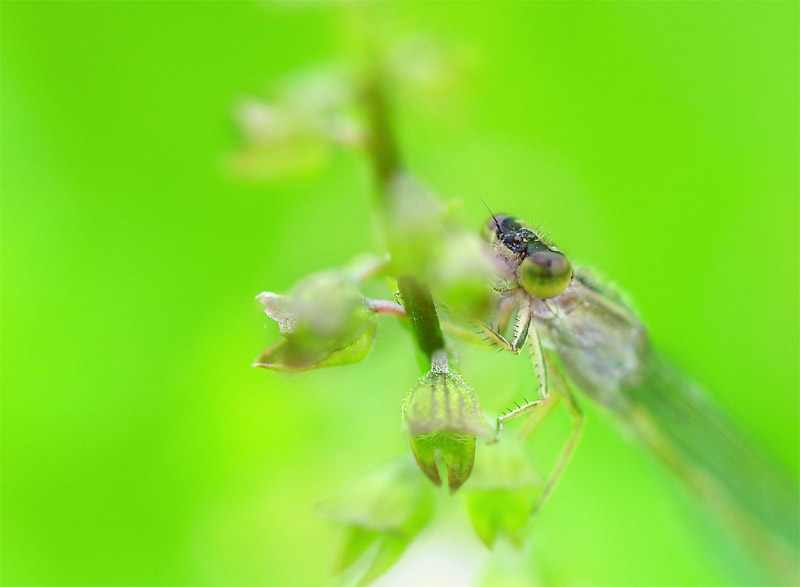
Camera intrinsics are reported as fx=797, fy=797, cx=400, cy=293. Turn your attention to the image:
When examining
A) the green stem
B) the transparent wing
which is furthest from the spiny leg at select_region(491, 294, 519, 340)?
the green stem

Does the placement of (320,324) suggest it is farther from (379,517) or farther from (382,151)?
(379,517)

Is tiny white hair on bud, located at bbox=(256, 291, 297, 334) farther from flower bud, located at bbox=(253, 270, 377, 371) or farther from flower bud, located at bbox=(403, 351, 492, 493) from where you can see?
flower bud, located at bbox=(403, 351, 492, 493)

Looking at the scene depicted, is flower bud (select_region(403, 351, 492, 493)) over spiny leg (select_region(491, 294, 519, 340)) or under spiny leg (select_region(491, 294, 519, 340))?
under

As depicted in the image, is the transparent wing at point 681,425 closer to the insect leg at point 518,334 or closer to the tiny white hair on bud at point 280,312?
the insect leg at point 518,334

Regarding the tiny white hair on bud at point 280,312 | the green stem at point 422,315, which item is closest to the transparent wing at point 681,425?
the green stem at point 422,315

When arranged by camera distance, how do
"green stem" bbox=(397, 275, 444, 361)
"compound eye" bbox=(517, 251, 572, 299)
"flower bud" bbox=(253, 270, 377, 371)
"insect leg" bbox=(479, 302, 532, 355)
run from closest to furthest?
"flower bud" bbox=(253, 270, 377, 371)
"green stem" bbox=(397, 275, 444, 361)
"compound eye" bbox=(517, 251, 572, 299)
"insect leg" bbox=(479, 302, 532, 355)

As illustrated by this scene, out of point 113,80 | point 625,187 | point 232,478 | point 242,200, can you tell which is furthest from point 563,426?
point 113,80

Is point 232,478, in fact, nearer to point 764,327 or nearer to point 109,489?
point 109,489
